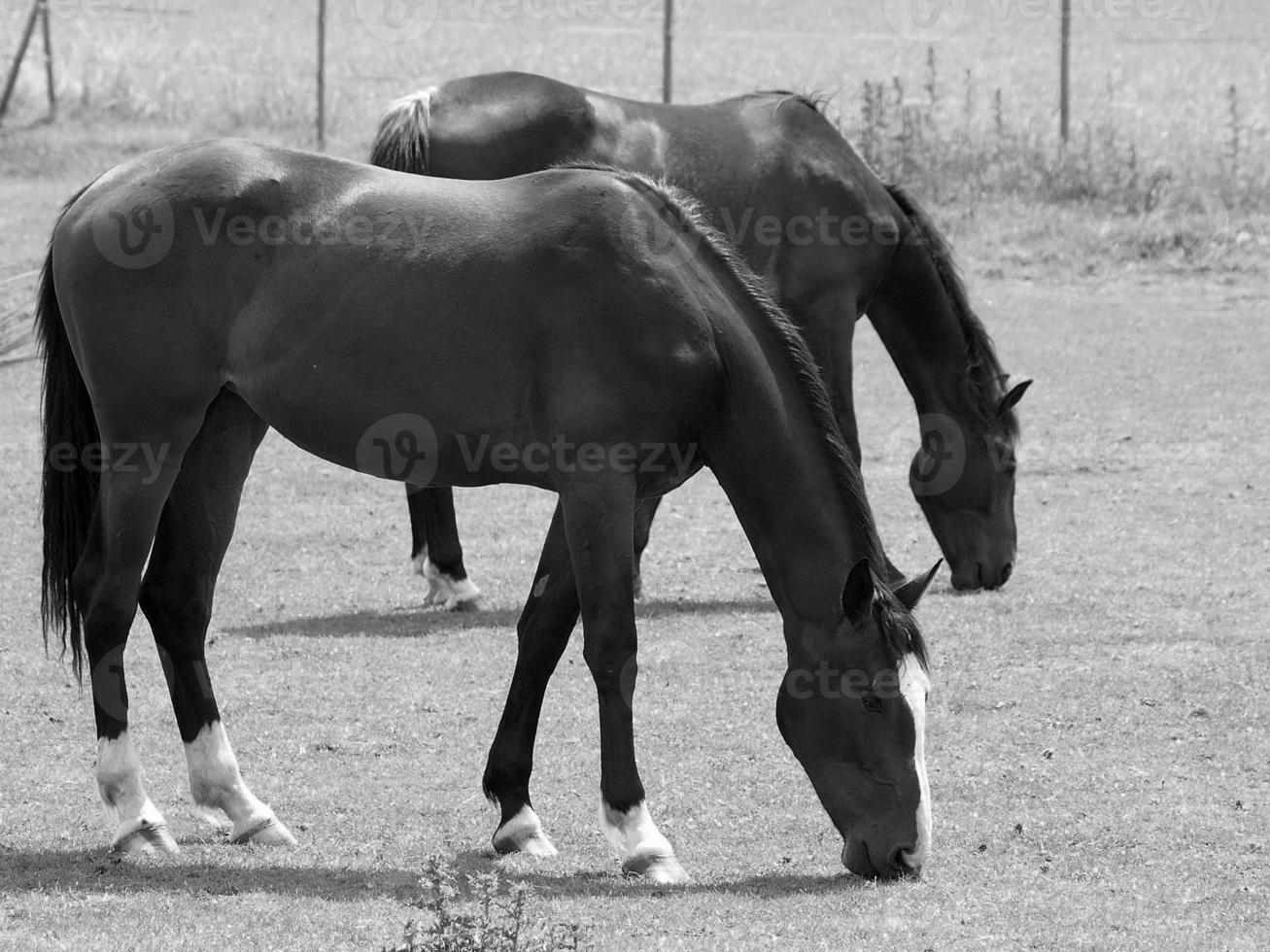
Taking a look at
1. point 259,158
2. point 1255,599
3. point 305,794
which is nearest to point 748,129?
point 1255,599

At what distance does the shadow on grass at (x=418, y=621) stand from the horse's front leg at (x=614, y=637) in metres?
3.23

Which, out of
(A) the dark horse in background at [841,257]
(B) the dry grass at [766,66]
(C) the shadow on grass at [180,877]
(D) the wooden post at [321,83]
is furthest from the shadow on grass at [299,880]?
(D) the wooden post at [321,83]

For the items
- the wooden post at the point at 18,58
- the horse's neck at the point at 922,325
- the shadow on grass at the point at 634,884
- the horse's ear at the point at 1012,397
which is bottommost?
the shadow on grass at the point at 634,884

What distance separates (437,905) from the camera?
407cm

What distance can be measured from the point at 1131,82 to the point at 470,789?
67.9ft

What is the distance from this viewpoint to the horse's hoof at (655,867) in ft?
16.8

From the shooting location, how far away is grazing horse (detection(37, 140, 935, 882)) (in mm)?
5211

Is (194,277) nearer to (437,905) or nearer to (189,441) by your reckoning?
(189,441)

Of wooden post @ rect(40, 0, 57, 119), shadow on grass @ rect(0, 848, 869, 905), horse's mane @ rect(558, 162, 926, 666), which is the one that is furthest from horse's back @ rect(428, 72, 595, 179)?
wooden post @ rect(40, 0, 57, 119)

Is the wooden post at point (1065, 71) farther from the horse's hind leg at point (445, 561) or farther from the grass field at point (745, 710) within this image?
the horse's hind leg at point (445, 561)

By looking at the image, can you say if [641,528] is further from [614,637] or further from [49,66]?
[49,66]

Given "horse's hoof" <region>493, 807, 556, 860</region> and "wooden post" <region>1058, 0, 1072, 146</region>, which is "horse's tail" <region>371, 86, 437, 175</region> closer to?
"horse's hoof" <region>493, 807, 556, 860</region>

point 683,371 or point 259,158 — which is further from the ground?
point 259,158

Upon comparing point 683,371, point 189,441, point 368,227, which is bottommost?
point 189,441
